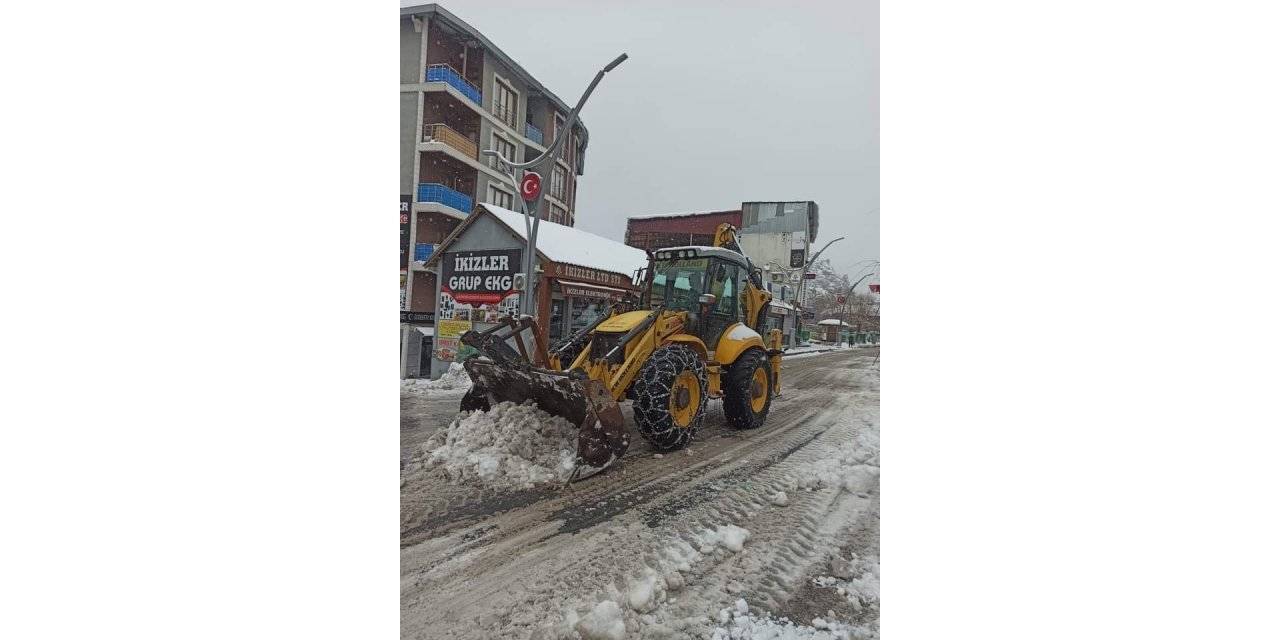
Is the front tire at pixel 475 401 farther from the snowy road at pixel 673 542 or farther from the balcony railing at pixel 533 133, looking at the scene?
the balcony railing at pixel 533 133

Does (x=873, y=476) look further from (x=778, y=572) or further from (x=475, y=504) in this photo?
(x=475, y=504)

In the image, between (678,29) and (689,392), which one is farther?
(689,392)

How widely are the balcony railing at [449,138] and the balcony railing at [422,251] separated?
372mm

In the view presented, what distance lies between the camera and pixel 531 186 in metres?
1.98

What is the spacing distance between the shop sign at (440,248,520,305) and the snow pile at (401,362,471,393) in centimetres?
36

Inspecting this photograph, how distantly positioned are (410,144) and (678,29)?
107 centimetres

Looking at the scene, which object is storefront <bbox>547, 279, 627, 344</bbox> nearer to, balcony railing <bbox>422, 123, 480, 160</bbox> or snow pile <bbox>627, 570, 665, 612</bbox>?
balcony railing <bbox>422, 123, 480, 160</bbox>

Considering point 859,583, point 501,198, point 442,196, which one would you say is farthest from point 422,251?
point 859,583

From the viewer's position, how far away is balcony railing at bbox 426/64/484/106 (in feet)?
6.47

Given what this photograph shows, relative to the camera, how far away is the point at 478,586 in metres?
1.65

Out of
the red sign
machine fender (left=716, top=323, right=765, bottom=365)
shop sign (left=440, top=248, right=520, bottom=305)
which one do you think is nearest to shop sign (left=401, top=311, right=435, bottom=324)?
shop sign (left=440, top=248, right=520, bottom=305)

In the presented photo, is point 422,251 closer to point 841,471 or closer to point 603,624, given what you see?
point 603,624

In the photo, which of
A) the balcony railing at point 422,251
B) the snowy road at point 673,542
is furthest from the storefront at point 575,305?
the snowy road at point 673,542
